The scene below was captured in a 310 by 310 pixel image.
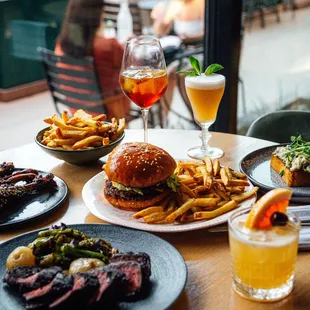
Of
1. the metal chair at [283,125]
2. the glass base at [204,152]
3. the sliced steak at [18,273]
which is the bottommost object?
the metal chair at [283,125]

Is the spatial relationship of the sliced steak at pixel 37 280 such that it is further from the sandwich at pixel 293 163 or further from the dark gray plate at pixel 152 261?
the sandwich at pixel 293 163

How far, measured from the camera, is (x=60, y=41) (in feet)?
14.0

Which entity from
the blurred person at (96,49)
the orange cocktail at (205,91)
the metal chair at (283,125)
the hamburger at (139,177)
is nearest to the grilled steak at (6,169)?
the hamburger at (139,177)

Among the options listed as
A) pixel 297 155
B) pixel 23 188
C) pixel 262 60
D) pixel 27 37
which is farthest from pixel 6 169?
pixel 27 37

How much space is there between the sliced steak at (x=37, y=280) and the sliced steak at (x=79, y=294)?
0.06 meters

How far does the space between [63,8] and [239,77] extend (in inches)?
94.4

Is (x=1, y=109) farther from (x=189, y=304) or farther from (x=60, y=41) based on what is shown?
(x=189, y=304)

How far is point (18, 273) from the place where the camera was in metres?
1.16

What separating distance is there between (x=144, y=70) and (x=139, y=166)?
1.51 feet

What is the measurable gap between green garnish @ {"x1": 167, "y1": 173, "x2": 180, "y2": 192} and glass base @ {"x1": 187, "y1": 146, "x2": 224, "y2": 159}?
399 millimetres

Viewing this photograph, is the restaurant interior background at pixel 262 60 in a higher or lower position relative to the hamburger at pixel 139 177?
lower

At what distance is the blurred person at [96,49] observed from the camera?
158 inches

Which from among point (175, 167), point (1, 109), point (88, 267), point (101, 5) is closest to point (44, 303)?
point (88, 267)

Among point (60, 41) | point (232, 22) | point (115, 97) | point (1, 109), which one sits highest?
point (232, 22)
